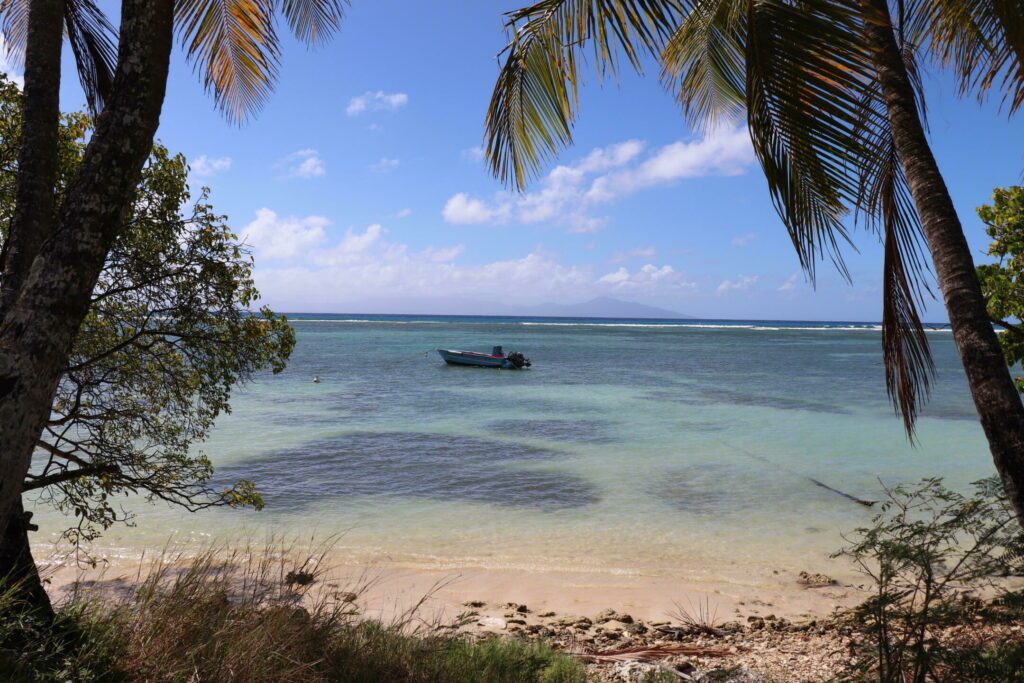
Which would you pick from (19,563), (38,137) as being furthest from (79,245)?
(19,563)

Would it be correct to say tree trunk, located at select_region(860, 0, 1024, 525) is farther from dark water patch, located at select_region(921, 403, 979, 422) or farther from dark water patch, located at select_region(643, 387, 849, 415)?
dark water patch, located at select_region(643, 387, 849, 415)

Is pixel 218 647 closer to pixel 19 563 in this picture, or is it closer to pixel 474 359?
pixel 19 563

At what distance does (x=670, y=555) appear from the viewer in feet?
29.8

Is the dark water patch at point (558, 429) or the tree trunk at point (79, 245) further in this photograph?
the dark water patch at point (558, 429)

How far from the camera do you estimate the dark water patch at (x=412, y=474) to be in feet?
39.2

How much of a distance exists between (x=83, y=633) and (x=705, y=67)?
19.2 ft

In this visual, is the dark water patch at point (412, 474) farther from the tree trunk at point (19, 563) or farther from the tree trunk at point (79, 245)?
the tree trunk at point (79, 245)

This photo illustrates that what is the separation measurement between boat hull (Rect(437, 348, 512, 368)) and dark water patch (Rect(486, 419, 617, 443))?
18.4 m

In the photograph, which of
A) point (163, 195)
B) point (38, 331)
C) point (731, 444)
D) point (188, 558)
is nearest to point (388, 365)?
point (731, 444)

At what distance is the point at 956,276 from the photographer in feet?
11.6

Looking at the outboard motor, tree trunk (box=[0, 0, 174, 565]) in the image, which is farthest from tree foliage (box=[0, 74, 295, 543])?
the outboard motor

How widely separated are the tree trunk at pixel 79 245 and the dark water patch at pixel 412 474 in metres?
9.27

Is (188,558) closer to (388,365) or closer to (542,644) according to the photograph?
(542,644)

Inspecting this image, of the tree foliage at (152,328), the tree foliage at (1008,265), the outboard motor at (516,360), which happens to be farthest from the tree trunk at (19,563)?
the outboard motor at (516,360)
